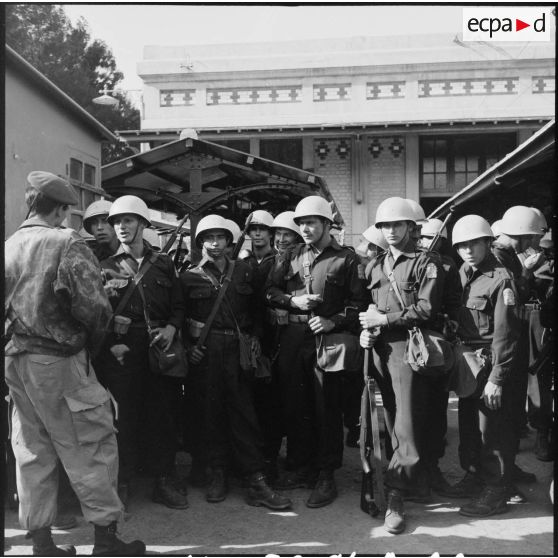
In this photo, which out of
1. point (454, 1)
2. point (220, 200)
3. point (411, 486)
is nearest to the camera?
point (454, 1)

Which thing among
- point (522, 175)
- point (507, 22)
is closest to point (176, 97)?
point (522, 175)

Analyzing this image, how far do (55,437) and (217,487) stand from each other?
53.8 inches

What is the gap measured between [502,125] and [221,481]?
980cm

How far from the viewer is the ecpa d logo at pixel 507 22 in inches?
138

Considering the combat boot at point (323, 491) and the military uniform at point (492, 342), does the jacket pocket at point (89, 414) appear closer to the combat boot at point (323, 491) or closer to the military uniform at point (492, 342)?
the combat boot at point (323, 491)

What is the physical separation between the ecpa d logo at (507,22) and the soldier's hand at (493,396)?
219cm

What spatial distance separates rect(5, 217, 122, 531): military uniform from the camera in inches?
127

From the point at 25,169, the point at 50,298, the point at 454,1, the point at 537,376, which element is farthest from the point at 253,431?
the point at 454,1

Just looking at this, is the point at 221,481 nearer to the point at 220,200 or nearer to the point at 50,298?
the point at 50,298

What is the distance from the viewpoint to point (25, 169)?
15.8 ft

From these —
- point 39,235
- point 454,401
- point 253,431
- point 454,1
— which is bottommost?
point 454,401

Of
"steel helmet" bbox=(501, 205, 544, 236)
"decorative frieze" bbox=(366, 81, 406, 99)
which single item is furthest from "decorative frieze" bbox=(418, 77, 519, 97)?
"steel helmet" bbox=(501, 205, 544, 236)

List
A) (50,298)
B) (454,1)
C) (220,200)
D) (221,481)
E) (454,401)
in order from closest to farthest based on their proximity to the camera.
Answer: (50,298), (454,1), (221,481), (220,200), (454,401)

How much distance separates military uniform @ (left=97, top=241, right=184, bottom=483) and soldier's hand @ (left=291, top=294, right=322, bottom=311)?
841mm
